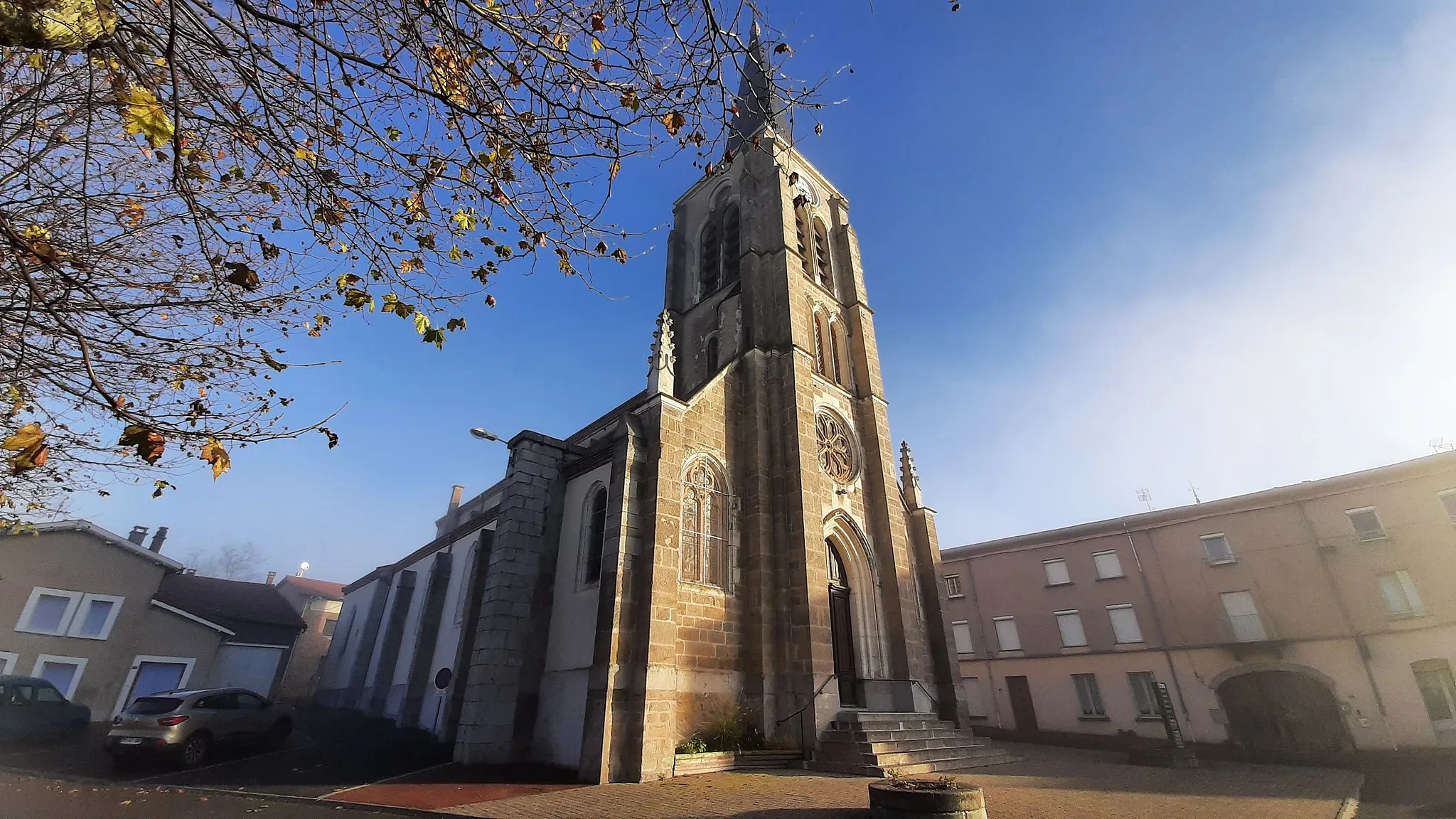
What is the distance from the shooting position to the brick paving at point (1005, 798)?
738 cm

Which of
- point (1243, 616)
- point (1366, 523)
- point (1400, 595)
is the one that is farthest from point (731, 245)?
point (1400, 595)

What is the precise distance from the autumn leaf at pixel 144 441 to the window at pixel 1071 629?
30.5 m

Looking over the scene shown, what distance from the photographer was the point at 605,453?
14.2 meters

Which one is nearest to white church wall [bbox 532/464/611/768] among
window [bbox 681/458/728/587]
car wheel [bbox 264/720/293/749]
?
window [bbox 681/458/728/587]

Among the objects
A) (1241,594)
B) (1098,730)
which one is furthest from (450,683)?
(1241,594)

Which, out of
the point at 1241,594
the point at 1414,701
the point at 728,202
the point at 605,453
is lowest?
the point at 1414,701

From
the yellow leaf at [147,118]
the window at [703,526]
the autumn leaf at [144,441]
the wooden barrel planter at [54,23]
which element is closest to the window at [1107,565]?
the window at [703,526]

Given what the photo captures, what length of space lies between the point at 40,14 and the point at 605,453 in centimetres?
1193

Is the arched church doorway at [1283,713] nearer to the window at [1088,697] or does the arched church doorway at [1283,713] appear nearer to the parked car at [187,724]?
the window at [1088,697]

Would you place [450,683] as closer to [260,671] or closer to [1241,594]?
[260,671]

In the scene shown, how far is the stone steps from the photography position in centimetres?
1057

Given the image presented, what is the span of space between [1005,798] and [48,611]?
26.3m

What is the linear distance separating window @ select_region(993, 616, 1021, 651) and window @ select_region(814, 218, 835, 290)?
18344 mm

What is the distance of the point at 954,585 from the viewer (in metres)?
30.0
